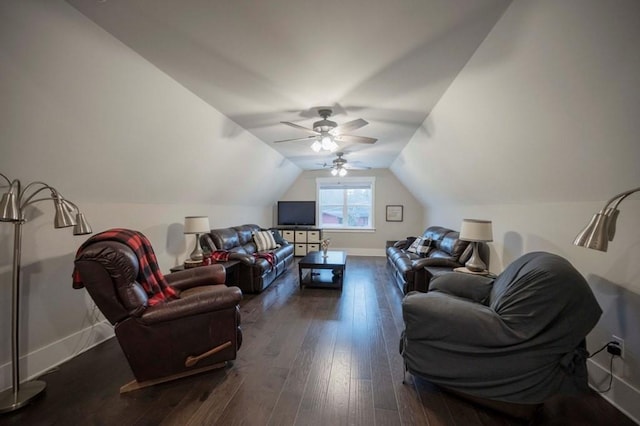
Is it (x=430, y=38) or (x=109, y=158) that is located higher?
(x=430, y=38)

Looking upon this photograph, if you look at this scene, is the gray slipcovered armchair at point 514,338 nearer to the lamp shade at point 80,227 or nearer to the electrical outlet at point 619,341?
the electrical outlet at point 619,341

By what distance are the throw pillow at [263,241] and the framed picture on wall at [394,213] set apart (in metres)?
3.37

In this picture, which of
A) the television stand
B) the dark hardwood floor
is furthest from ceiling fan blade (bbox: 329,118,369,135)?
the television stand

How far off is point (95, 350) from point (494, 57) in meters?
4.23

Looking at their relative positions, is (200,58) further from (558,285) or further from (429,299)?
(558,285)

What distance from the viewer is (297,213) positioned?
722 cm

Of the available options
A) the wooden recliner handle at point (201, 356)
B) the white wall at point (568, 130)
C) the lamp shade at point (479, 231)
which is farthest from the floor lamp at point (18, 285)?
the lamp shade at point (479, 231)

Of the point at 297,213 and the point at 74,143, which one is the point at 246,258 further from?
the point at 297,213

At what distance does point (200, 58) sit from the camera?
2.01m

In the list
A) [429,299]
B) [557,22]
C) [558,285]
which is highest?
[557,22]

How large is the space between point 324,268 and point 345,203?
3556 mm

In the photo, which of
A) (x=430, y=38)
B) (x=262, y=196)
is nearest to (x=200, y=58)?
(x=430, y=38)

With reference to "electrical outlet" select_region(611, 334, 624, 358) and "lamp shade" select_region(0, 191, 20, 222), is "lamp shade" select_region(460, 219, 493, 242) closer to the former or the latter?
"electrical outlet" select_region(611, 334, 624, 358)

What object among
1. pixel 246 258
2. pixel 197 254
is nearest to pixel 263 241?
pixel 246 258
